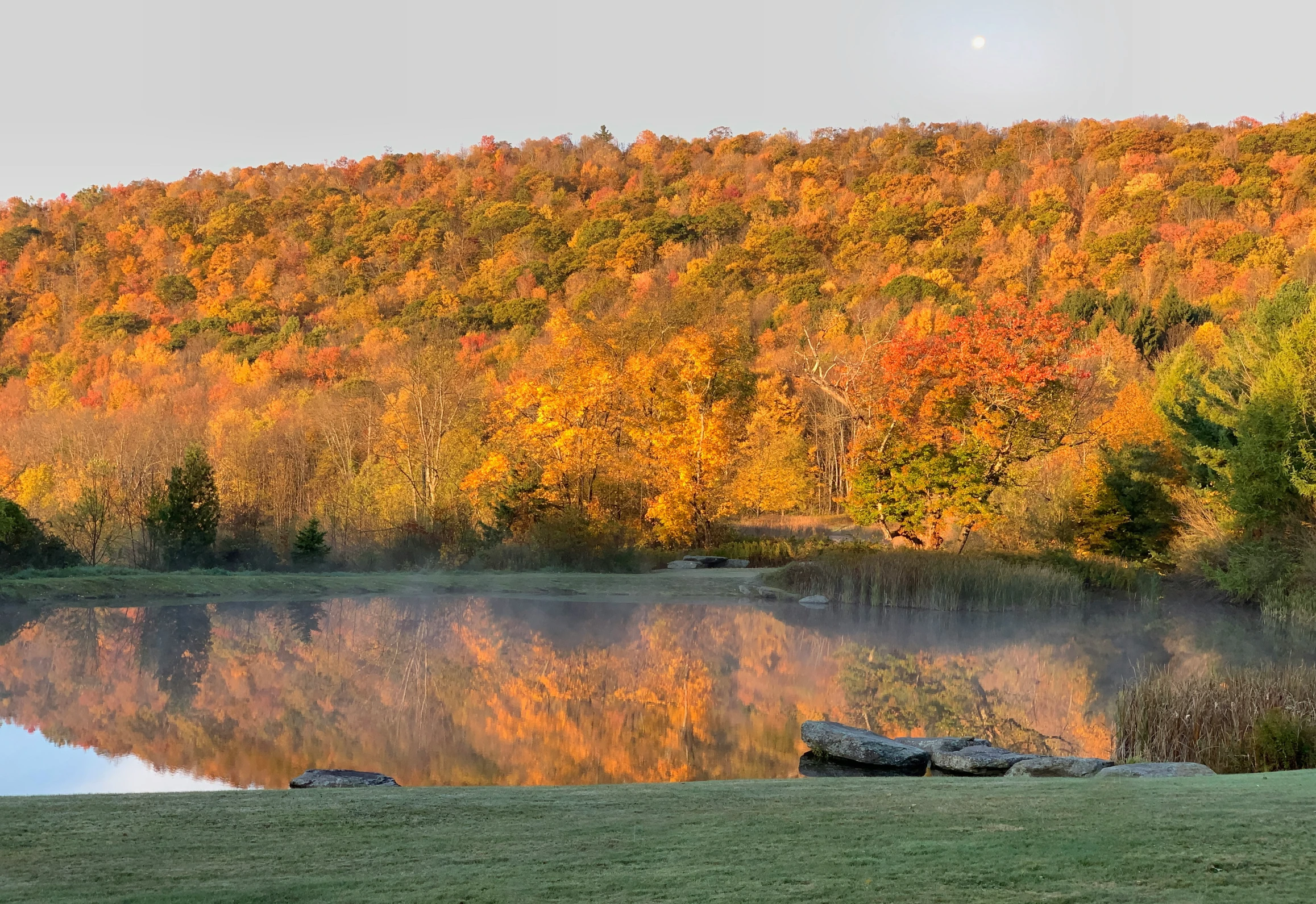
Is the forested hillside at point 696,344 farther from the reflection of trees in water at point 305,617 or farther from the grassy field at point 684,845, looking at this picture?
the grassy field at point 684,845

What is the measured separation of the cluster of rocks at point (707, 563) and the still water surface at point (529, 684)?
4.89 m

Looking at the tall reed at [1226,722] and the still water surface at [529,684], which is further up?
the tall reed at [1226,722]

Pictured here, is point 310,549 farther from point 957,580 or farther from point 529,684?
point 957,580

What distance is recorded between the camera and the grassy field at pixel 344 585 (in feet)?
55.3

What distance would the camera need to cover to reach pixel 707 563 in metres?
25.0

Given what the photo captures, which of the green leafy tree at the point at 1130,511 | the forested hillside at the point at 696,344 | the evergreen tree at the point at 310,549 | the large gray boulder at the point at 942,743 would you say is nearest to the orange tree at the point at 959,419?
the forested hillside at the point at 696,344

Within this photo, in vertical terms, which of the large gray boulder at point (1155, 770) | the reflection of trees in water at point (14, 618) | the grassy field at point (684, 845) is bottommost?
the reflection of trees in water at point (14, 618)

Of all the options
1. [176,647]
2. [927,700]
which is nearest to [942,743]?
[927,700]

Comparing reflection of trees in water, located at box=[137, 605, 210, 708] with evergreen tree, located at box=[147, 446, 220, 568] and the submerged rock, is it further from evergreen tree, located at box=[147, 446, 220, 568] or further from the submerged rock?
the submerged rock

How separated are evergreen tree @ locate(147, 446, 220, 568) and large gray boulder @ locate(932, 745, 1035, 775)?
16170mm

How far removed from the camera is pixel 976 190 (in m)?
70.1

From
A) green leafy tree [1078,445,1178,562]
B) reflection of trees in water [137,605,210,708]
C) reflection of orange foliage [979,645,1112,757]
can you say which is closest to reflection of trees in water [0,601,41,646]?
reflection of trees in water [137,605,210,708]

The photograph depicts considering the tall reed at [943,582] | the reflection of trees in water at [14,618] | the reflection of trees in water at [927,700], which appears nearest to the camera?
the reflection of trees in water at [927,700]

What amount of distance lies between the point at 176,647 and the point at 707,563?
1306cm
